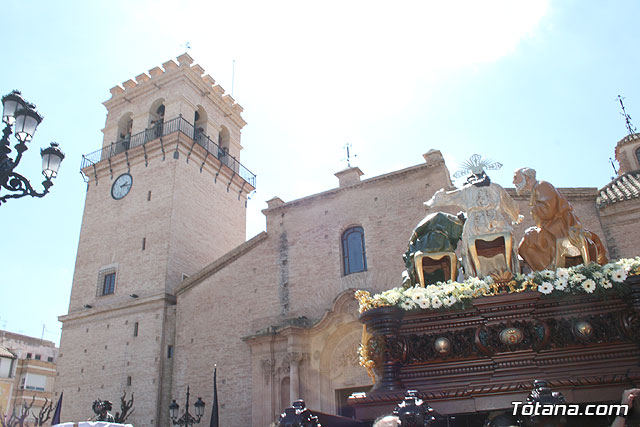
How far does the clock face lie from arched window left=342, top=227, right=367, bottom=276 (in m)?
11.3

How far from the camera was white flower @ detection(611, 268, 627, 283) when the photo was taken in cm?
499

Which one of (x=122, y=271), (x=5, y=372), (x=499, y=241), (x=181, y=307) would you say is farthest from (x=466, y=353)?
(x=5, y=372)

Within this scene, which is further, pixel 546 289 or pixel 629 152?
pixel 629 152

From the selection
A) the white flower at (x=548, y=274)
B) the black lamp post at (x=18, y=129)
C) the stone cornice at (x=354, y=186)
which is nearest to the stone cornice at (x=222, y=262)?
the stone cornice at (x=354, y=186)

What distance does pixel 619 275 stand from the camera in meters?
5.02

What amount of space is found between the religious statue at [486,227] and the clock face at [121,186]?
20.3 metres

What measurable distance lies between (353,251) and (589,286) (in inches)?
543

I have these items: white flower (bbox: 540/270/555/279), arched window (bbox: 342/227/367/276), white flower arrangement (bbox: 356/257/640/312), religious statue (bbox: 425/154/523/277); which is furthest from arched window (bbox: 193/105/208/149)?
Result: white flower (bbox: 540/270/555/279)

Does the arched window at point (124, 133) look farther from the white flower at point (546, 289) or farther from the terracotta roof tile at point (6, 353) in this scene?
the white flower at point (546, 289)

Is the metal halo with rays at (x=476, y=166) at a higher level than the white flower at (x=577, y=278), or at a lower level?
higher

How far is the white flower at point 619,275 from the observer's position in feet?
16.4

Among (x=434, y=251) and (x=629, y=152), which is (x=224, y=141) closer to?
(x=629, y=152)

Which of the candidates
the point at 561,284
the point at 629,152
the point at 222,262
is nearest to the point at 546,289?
the point at 561,284

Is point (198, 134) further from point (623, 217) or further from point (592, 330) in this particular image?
point (592, 330)
